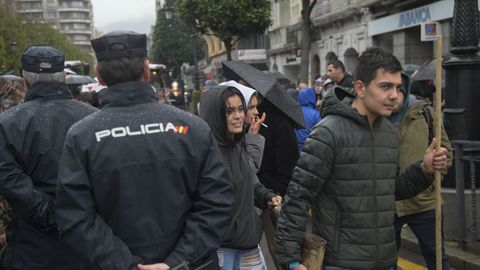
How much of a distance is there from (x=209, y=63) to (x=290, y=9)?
98.5 ft

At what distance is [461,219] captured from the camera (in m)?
5.43

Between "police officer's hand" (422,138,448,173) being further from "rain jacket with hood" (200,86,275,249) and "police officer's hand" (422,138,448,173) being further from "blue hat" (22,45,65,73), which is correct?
"blue hat" (22,45,65,73)

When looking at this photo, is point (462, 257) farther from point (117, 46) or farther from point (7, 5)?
point (7, 5)

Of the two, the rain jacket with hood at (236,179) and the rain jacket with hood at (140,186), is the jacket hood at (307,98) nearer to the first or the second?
the rain jacket with hood at (236,179)

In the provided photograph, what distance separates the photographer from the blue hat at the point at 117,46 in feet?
7.66

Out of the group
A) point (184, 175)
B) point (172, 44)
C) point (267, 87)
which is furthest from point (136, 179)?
point (172, 44)

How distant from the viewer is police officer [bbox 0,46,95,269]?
2943 millimetres

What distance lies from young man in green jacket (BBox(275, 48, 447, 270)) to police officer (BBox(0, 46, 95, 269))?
125 cm

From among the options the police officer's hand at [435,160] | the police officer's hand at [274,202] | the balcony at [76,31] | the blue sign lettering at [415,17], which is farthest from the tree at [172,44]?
the balcony at [76,31]

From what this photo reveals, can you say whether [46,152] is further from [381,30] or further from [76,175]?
[381,30]

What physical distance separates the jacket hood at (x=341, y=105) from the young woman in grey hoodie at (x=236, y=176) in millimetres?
562

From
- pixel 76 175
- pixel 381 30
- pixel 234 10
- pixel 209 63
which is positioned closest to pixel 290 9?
pixel 234 10

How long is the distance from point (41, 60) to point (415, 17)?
59.3ft

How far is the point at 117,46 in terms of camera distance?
7.65 feet
